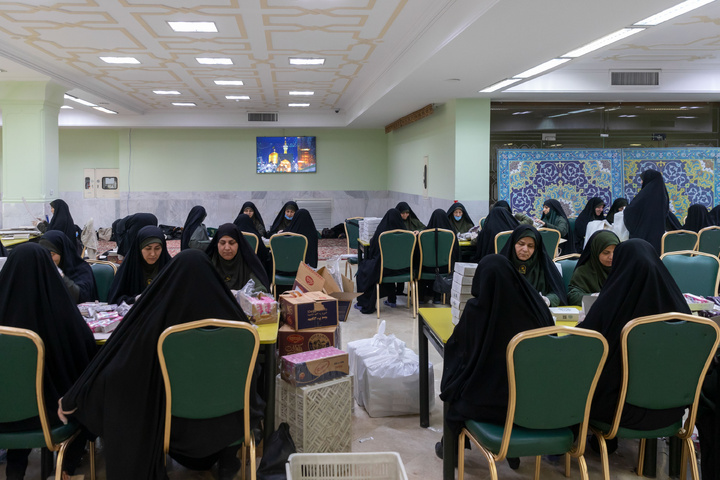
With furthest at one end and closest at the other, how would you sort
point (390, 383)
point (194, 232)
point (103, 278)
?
point (194, 232)
point (103, 278)
point (390, 383)

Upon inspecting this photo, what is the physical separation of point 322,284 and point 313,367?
0.90 meters

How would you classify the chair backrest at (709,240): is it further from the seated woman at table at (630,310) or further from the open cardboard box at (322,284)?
the seated woman at table at (630,310)

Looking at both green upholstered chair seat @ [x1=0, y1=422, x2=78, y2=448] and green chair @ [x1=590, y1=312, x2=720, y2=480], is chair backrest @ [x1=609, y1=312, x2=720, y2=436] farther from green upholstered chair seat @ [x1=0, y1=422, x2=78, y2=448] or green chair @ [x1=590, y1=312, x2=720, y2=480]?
green upholstered chair seat @ [x1=0, y1=422, x2=78, y2=448]

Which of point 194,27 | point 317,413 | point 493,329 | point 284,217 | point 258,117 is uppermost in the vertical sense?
point 258,117

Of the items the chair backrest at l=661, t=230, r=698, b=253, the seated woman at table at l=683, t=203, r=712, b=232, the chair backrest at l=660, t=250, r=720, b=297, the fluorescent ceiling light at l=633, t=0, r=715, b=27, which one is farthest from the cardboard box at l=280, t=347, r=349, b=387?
the seated woman at table at l=683, t=203, r=712, b=232

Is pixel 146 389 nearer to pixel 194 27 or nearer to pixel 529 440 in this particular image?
pixel 529 440

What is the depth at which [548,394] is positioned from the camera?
2209mm

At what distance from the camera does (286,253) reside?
613 cm

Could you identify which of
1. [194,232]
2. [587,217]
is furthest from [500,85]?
[194,232]

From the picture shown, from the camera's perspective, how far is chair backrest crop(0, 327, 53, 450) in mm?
2203

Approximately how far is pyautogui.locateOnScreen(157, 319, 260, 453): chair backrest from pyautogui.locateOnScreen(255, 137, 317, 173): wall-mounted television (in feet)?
40.3

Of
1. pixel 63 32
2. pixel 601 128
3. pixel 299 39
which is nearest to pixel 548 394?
pixel 299 39

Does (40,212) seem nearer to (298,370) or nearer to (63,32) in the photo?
(63,32)

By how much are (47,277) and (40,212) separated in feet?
23.6
